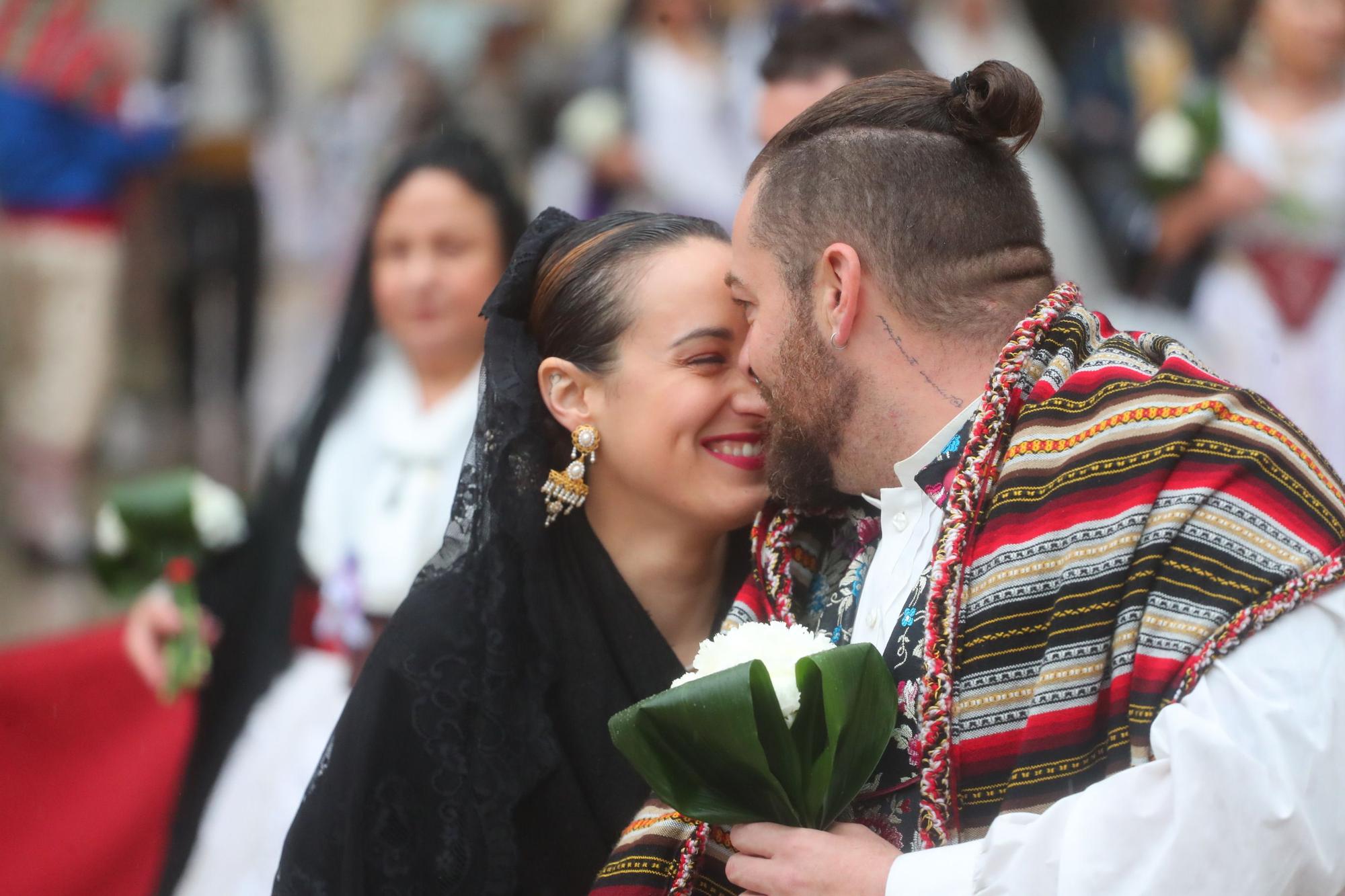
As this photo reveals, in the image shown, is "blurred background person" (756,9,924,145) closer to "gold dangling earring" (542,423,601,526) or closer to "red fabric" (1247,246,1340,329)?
"gold dangling earring" (542,423,601,526)

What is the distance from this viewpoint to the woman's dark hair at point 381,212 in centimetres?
504

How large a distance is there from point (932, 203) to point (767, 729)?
0.97 meters

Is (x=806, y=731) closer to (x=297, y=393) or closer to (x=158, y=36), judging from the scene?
(x=297, y=393)

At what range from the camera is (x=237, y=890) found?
4344 millimetres

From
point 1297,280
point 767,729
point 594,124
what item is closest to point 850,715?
point 767,729

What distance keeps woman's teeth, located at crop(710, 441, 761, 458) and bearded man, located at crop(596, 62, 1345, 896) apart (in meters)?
0.19

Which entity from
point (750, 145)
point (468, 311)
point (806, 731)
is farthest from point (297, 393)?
point (806, 731)

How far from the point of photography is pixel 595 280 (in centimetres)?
333

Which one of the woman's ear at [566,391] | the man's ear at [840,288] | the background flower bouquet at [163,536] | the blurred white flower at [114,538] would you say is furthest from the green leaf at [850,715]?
the blurred white flower at [114,538]

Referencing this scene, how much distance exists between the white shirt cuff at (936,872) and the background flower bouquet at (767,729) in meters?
0.19

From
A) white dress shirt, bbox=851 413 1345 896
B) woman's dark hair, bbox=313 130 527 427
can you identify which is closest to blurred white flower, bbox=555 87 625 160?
woman's dark hair, bbox=313 130 527 427

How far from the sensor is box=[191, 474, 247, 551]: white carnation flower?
4809 millimetres

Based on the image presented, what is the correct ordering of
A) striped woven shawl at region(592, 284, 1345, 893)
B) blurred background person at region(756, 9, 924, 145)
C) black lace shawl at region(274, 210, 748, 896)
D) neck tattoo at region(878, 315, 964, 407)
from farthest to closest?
blurred background person at region(756, 9, 924, 145)
black lace shawl at region(274, 210, 748, 896)
neck tattoo at region(878, 315, 964, 407)
striped woven shawl at region(592, 284, 1345, 893)

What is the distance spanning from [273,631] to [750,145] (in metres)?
4.02
